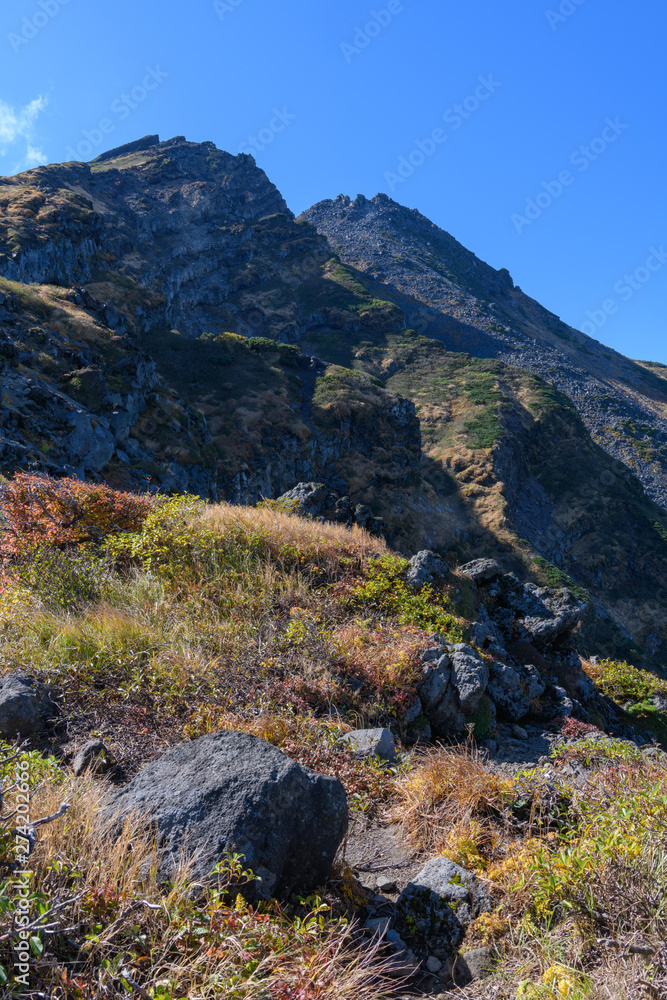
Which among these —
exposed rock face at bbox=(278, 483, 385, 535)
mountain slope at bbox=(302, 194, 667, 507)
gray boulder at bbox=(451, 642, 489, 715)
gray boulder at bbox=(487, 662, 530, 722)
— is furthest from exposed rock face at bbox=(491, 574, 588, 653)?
mountain slope at bbox=(302, 194, 667, 507)

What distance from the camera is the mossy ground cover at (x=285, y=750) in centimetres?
196

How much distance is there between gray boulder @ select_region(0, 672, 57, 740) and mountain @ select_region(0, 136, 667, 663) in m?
11.4

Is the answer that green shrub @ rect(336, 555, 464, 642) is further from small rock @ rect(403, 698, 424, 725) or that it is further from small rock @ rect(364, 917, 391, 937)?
small rock @ rect(364, 917, 391, 937)

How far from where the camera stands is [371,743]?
13.9ft

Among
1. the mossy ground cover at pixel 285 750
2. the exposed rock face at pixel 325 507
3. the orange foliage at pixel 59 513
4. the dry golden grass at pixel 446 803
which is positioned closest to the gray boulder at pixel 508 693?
the mossy ground cover at pixel 285 750

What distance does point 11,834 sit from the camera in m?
2.07

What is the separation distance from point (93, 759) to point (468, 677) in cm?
356

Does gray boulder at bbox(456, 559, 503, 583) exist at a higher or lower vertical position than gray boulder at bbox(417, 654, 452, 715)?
higher

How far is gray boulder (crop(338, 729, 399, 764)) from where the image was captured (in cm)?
417

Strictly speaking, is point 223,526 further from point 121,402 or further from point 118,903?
point 121,402

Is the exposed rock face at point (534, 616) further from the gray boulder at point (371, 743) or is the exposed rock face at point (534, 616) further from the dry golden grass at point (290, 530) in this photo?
the gray boulder at point (371, 743)


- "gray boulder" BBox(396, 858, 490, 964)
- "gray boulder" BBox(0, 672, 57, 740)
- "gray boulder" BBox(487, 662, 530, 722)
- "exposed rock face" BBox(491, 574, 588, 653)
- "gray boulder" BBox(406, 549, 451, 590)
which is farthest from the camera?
"exposed rock face" BBox(491, 574, 588, 653)

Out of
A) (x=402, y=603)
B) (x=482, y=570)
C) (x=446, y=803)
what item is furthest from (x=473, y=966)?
(x=482, y=570)

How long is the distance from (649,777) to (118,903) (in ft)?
9.55
